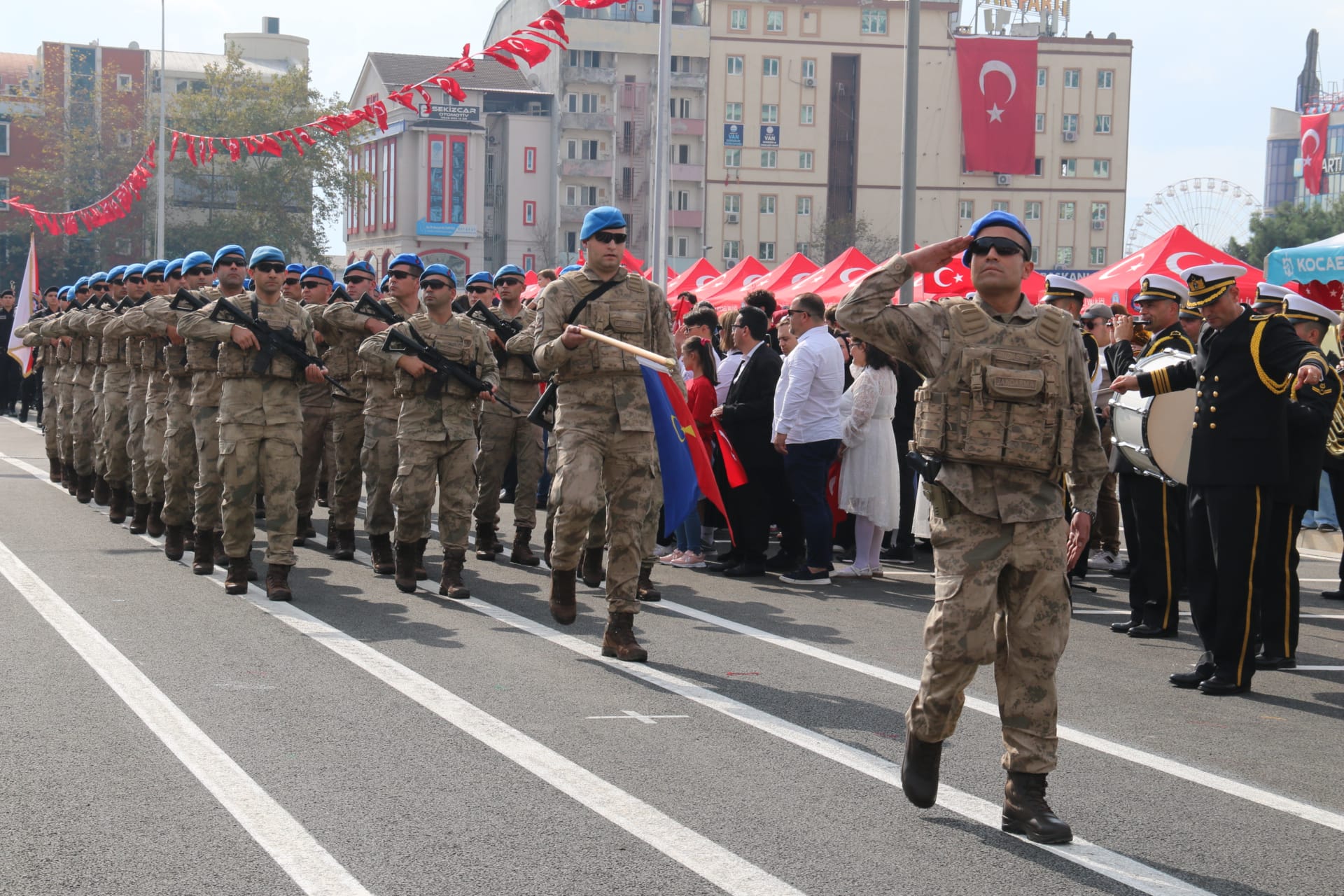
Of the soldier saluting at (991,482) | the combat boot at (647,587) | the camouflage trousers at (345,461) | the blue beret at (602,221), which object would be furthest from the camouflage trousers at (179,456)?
the soldier saluting at (991,482)

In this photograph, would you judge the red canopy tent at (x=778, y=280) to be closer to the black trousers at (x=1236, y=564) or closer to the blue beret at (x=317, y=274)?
the blue beret at (x=317, y=274)

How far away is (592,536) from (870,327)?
5.76 metres

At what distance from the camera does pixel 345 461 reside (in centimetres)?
1259

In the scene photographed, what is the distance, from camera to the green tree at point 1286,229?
97688mm

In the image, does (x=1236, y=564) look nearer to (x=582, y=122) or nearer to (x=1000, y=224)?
(x=1000, y=224)

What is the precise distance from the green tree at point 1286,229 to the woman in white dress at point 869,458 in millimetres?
90119

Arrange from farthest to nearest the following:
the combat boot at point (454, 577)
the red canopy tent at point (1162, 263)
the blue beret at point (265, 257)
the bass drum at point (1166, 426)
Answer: the red canopy tent at point (1162, 263), the blue beret at point (265, 257), the combat boot at point (454, 577), the bass drum at point (1166, 426)

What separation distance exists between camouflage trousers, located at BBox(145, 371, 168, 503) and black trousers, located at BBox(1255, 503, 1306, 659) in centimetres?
794

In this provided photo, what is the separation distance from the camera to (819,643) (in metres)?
8.98

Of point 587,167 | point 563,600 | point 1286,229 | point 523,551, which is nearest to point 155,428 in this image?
point 523,551

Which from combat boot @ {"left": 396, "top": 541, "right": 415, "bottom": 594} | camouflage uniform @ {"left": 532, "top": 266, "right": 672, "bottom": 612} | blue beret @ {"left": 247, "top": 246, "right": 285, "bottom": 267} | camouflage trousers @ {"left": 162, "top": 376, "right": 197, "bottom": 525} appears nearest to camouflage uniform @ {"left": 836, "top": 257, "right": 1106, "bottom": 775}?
camouflage uniform @ {"left": 532, "top": 266, "right": 672, "bottom": 612}

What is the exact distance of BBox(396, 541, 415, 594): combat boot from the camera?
10539 mm

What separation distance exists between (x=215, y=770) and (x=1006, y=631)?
9.25 feet

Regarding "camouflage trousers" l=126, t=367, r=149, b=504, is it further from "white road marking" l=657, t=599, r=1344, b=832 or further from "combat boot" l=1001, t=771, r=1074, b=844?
"combat boot" l=1001, t=771, r=1074, b=844
